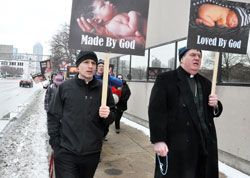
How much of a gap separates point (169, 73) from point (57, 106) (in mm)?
1213

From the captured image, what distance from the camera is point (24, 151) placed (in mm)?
5586

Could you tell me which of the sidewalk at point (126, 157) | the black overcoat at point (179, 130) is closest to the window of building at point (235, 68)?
the sidewalk at point (126, 157)

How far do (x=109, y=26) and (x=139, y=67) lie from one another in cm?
745

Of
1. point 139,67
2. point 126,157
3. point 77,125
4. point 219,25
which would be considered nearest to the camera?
point 77,125

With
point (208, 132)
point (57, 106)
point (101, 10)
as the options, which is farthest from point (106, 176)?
point (101, 10)

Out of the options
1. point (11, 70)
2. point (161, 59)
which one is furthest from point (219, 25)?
point (11, 70)

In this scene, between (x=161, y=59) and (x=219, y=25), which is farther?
(x=161, y=59)

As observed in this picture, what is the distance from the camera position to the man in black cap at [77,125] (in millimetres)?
2541

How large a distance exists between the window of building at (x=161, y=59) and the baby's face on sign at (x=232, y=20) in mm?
4570

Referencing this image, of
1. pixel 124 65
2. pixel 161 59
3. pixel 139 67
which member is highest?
pixel 161 59

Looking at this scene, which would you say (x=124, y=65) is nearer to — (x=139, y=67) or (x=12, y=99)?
(x=139, y=67)

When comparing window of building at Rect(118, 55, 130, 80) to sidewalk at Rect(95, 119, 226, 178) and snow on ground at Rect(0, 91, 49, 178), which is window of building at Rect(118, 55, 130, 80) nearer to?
sidewalk at Rect(95, 119, 226, 178)

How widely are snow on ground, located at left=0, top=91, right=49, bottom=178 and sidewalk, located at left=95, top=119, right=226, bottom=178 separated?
116 centimetres

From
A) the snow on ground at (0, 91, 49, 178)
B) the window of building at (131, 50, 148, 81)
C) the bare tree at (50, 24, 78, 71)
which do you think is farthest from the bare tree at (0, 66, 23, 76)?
the snow on ground at (0, 91, 49, 178)
